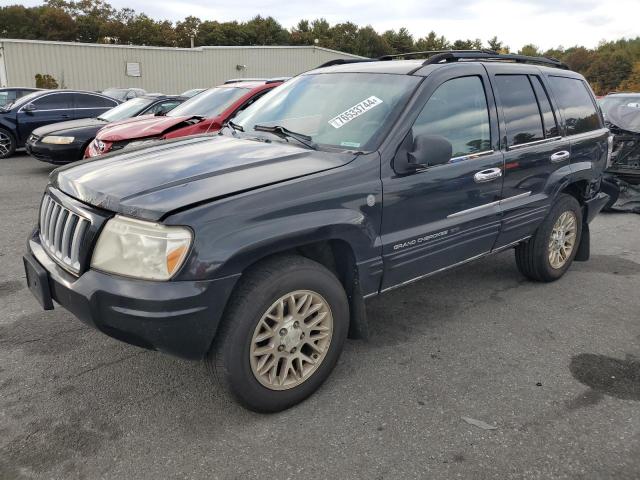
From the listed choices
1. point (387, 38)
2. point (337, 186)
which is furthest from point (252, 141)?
point (387, 38)

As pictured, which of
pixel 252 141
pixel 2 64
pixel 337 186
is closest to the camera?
pixel 337 186

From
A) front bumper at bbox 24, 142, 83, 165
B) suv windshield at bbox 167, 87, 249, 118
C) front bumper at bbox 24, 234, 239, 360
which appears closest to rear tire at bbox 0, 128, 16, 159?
front bumper at bbox 24, 142, 83, 165

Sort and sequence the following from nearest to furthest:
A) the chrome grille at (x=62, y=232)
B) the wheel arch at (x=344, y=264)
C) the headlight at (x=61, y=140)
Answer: the chrome grille at (x=62, y=232), the wheel arch at (x=344, y=264), the headlight at (x=61, y=140)

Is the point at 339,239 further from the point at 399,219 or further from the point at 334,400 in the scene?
the point at 334,400

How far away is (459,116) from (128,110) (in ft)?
27.8

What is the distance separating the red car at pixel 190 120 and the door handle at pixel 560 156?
13.7ft

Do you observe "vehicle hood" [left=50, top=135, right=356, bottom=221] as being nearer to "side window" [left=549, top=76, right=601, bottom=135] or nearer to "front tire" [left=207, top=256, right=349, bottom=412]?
"front tire" [left=207, top=256, right=349, bottom=412]

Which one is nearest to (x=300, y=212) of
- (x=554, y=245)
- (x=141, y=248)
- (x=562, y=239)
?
(x=141, y=248)

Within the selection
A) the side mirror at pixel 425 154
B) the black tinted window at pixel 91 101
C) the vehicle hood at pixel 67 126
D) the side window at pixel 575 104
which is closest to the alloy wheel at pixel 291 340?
the side mirror at pixel 425 154

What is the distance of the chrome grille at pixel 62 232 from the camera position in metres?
2.54

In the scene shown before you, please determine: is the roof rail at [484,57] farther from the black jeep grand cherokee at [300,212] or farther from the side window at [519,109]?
the side window at [519,109]

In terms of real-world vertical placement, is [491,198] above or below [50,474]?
above

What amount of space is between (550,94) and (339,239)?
2550 mm

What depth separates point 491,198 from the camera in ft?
12.1
